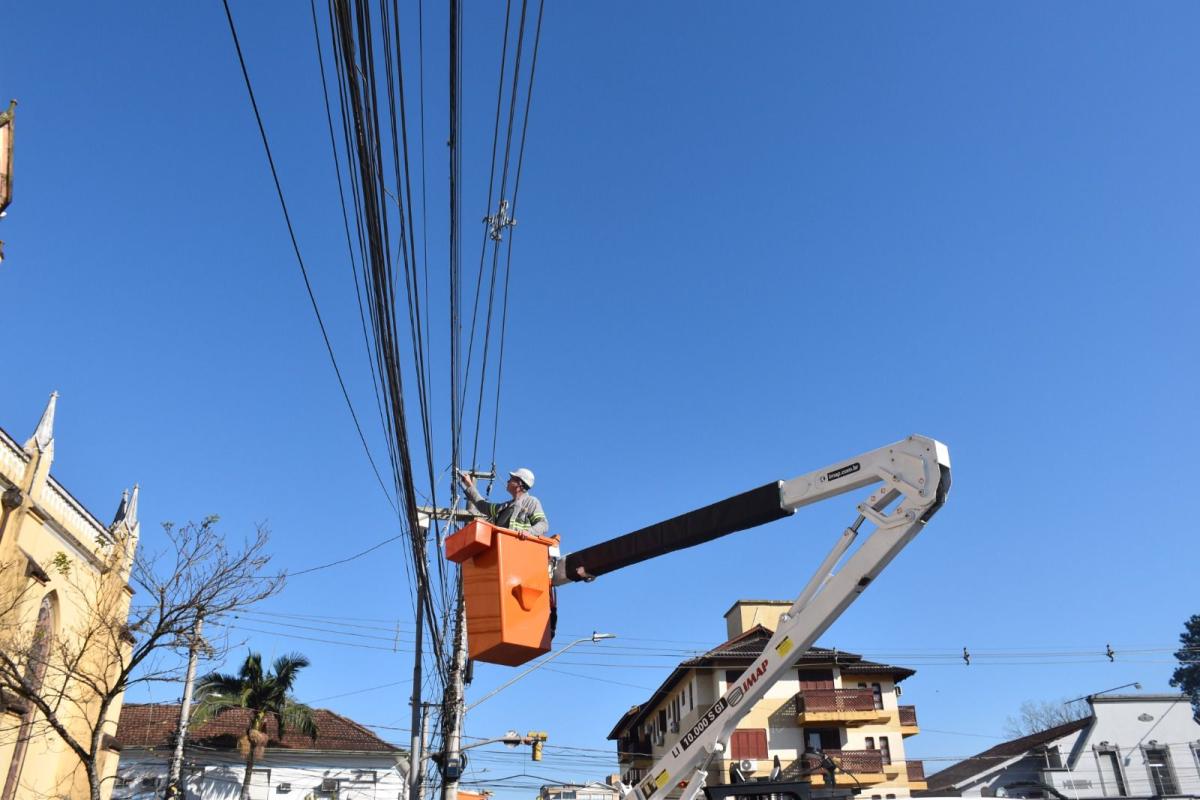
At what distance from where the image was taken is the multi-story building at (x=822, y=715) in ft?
128

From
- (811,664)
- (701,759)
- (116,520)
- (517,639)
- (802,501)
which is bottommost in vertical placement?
(701,759)

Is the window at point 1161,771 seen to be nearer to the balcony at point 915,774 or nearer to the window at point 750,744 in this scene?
the balcony at point 915,774

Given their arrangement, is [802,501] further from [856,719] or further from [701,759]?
[856,719]

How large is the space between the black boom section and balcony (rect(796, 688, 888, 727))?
1369 inches

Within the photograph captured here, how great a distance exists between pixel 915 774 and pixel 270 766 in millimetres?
28169

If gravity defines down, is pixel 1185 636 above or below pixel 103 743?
above

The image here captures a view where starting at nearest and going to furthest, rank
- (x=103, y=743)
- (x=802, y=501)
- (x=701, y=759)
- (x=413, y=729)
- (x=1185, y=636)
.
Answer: (x=802, y=501), (x=701, y=759), (x=413, y=729), (x=103, y=743), (x=1185, y=636)

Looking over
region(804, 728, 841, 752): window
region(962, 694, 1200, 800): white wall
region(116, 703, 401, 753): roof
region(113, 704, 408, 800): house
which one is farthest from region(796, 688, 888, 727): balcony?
region(116, 703, 401, 753): roof

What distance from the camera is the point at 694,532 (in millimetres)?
7402

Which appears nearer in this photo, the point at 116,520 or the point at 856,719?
the point at 116,520

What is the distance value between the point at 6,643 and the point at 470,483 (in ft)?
51.2

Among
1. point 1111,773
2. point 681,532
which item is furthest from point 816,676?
point 681,532

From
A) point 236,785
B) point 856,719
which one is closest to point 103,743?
point 236,785

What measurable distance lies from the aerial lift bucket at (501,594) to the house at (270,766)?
3413 cm
